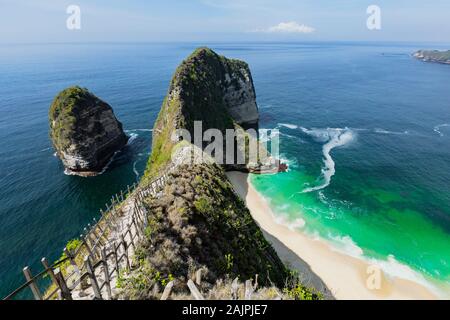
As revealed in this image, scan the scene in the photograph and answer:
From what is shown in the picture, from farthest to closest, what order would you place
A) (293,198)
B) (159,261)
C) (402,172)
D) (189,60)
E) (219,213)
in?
1. (189,60)
2. (402,172)
3. (293,198)
4. (219,213)
5. (159,261)

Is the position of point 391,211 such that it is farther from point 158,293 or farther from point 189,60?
point 189,60

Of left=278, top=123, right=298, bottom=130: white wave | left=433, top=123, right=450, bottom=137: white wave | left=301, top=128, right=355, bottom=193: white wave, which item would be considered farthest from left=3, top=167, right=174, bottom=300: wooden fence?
left=433, top=123, right=450, bottom=137: white wave

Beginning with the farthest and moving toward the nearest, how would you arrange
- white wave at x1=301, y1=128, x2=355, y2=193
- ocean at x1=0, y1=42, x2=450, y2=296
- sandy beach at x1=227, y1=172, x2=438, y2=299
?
white wave at x1=301, y1=128, x2=355, y2=193, ocean at x1=0, y1=42, x2=450, y2=296, sandy beach at x1=227, y1=172, x2=438, y2=299

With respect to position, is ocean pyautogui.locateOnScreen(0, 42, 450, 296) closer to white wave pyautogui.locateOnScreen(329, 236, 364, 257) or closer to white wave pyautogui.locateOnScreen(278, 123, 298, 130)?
white wave pyautogui.locateOnScreen(329, 236, 364, 257)

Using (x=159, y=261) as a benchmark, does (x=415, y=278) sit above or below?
below

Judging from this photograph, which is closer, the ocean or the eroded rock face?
the ocean
